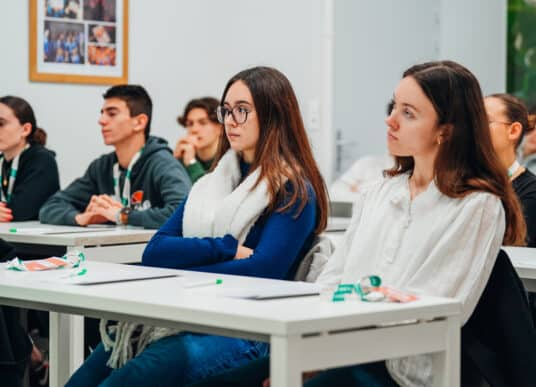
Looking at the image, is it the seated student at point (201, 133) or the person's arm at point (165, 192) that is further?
the seated student at point (201, 133)

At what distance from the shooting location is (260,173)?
9.40ft

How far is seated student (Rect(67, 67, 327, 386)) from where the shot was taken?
8.14 ft

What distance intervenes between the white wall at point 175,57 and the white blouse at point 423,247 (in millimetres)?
3510

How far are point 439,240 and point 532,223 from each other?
148 cm

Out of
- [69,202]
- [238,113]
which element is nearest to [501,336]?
[238,113]

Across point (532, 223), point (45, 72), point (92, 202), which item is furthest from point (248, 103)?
point (45, 72)

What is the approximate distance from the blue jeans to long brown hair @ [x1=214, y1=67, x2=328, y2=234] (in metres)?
0.55

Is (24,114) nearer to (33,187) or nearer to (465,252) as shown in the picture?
(33,187)

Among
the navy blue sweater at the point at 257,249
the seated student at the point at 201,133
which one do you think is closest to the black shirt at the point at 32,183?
the seated student at the point at 201,133

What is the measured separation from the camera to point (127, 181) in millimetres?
4469

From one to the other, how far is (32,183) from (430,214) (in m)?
2.94

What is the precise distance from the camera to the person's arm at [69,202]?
4328 millimetres

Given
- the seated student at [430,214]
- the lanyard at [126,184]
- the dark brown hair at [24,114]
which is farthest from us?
the dark brown hair at [24,114]

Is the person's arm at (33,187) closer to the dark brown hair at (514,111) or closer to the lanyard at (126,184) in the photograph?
the lanyard at (126,184)
